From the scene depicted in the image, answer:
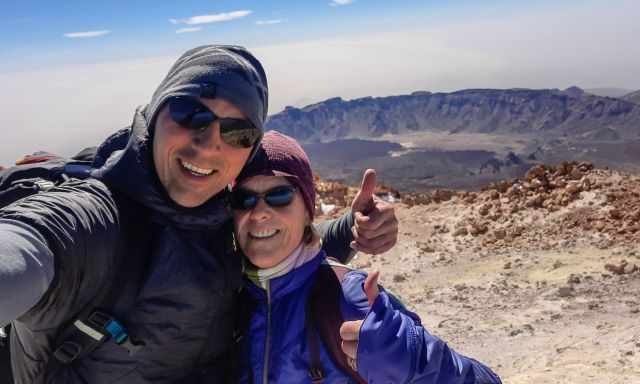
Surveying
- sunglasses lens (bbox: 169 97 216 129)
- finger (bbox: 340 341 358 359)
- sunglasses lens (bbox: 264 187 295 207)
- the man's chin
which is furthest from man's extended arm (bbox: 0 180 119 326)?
finger (bbox: 340 341 358 359)

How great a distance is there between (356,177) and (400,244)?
3821 inches

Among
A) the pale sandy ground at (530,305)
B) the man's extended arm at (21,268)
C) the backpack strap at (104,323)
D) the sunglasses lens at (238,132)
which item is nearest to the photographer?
the man's extended arm at (21,268)

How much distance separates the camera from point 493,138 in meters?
169

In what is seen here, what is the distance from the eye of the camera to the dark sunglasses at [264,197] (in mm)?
2703

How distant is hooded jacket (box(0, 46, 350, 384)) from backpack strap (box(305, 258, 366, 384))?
40 cm

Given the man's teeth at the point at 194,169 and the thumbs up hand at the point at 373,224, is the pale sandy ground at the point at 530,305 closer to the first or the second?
the thumbs up hand at the point at 373,224

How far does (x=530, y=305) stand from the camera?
294 inches

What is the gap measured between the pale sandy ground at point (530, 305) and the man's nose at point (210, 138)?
13.4ft

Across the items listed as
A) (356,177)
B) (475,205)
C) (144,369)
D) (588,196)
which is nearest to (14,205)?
(144,369)

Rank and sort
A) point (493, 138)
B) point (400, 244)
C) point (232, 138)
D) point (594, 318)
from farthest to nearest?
point (493, 138), point (400, 244), point (594, 318), point (232, 138)

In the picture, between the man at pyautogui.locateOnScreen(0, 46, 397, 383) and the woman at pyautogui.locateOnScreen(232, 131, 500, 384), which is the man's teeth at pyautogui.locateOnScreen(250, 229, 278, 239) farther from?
the man at pyautogui.locateOnScreen(0, 46, 397, 383)

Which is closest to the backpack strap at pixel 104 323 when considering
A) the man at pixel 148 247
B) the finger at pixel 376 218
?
the man at pixel 148 247

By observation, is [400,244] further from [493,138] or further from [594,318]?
[493,138]

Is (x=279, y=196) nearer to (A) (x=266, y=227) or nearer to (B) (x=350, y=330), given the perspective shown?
(A) (x=266, y=227)
